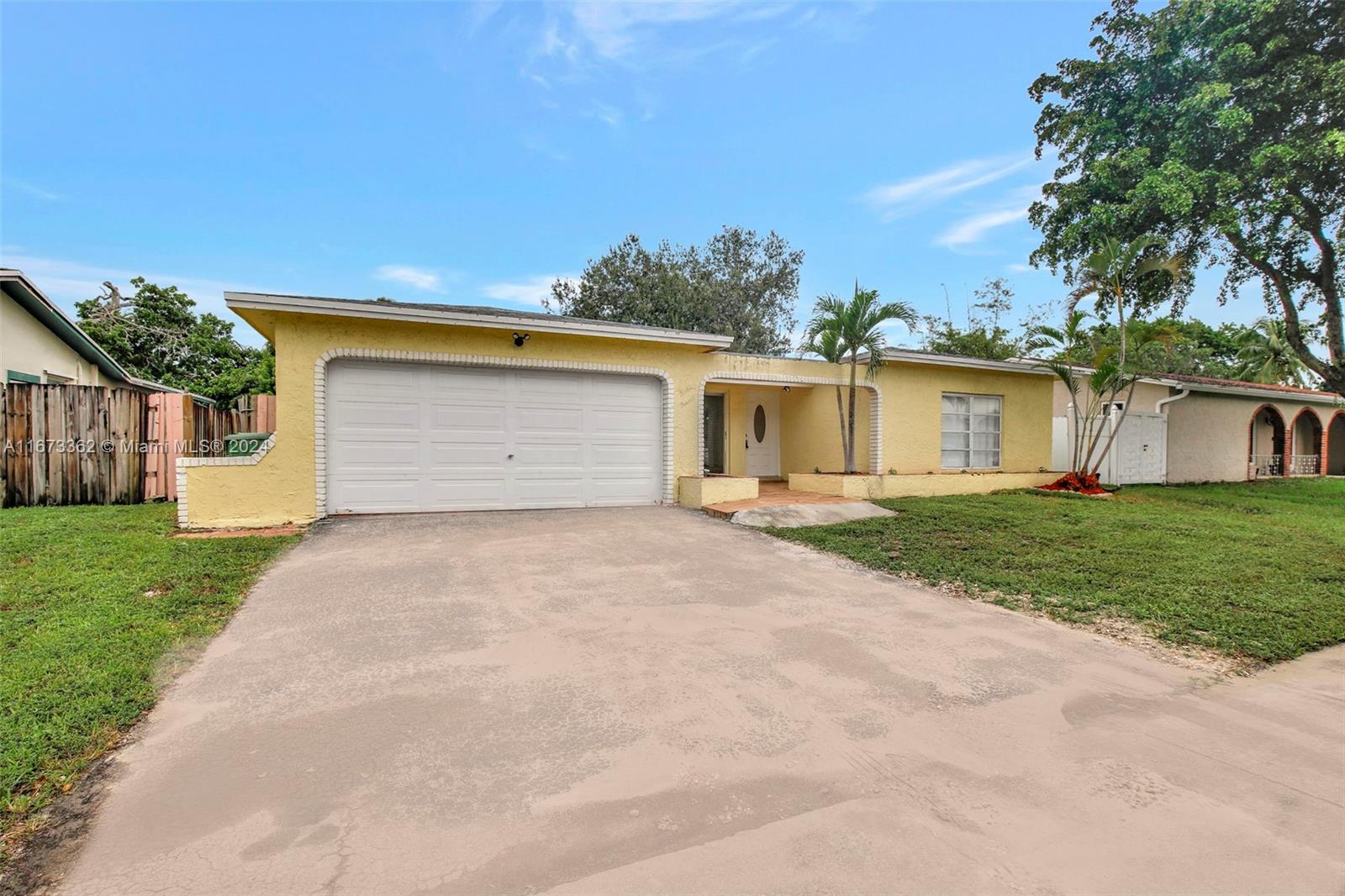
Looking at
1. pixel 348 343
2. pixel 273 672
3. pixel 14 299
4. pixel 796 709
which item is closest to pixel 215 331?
pixel 14 299

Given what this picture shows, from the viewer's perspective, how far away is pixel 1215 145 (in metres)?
11.9

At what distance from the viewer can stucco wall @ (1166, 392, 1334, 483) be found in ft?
54.0

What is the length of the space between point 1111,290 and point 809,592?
11669 millimetres

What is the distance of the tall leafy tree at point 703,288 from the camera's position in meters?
23.8

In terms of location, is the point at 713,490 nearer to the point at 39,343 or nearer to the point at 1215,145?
the point at 1215,145

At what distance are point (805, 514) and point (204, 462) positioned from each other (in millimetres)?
8239

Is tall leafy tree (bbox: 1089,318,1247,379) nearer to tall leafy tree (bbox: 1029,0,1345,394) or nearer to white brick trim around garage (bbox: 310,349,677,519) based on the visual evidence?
tall leafy tree (bbox: 1029,0,1345,394)

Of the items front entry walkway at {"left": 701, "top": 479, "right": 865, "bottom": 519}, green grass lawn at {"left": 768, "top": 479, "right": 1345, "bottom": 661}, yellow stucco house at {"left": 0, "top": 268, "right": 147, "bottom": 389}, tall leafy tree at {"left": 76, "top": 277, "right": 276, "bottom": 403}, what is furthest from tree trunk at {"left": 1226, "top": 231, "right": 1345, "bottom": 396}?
tall leafy tree at {"left": 76, "top": 277, "right": 276, "bottom": 403}

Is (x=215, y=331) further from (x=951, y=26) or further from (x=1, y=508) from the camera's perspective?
(x=951, y=26)

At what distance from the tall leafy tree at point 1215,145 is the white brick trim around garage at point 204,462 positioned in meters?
16.0

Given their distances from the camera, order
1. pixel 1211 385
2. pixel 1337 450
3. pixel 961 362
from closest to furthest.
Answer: pixel 961 362 < pixel 1211 385 < pixel 1337 450

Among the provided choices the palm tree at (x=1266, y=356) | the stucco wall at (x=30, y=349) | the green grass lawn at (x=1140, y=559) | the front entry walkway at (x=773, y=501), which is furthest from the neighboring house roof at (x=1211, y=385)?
the stucco wall at (x=30, y=349)

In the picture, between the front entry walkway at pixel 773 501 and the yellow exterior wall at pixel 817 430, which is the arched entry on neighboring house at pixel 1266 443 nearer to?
the yellow exterior wall at pixel 817 430

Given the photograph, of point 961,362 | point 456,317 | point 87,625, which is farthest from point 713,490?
point 87,625
